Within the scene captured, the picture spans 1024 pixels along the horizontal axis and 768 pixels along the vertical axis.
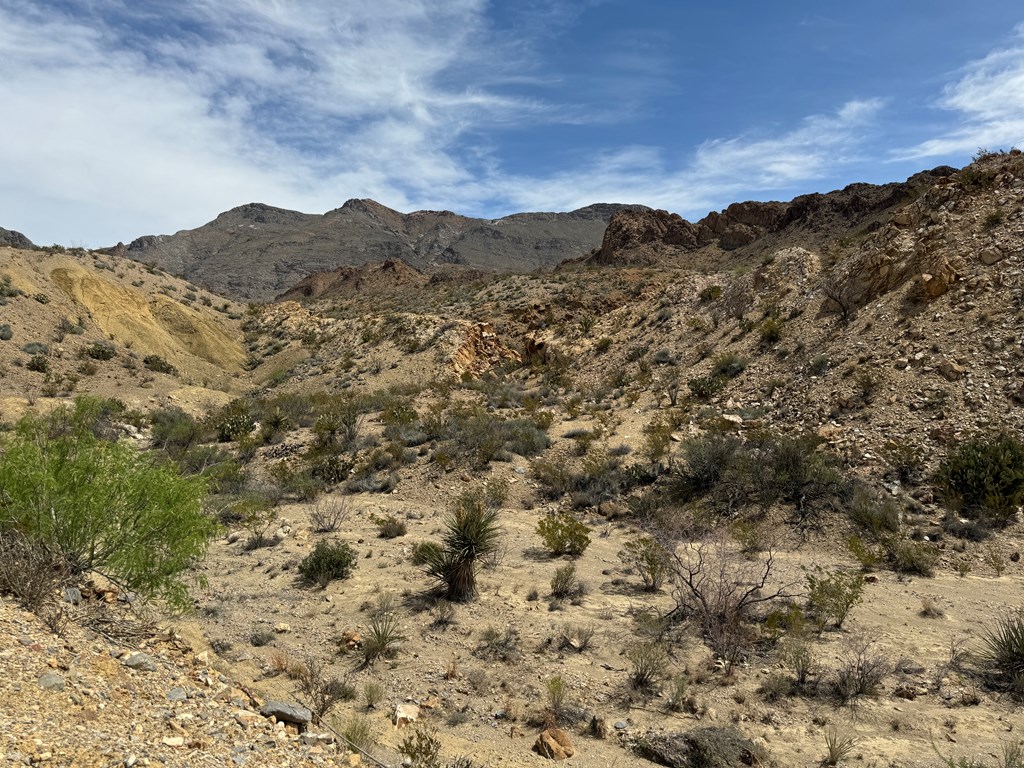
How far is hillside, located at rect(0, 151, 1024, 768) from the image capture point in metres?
5.07

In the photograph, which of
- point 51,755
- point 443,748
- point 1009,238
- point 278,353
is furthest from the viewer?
point 278,353

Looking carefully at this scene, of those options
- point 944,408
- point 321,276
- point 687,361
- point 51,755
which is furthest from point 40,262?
point 321,276

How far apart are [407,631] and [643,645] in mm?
2550

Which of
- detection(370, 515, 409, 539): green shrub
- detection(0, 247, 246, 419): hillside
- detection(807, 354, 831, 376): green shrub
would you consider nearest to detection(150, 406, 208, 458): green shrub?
detection(0, 247, 246, 419): hillside

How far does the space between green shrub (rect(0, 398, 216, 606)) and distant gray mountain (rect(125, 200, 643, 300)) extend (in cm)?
7662

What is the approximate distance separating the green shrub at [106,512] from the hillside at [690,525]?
32.8 inches

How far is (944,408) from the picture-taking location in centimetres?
1053

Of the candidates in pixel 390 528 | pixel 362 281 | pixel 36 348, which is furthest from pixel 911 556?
pixel 362 281

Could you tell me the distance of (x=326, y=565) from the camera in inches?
308

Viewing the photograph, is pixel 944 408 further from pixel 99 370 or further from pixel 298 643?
pixel 99 370

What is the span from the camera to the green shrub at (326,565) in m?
7.75

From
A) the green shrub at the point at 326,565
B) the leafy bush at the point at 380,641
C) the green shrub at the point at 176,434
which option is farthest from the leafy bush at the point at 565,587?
the green shrub at the point at 176,434

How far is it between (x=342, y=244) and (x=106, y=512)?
4175 inches

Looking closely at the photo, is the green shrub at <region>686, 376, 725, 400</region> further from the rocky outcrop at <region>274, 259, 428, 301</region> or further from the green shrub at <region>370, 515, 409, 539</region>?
the rocky outcrop at <region>274, 259, 428, 301</region>
